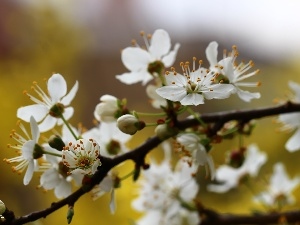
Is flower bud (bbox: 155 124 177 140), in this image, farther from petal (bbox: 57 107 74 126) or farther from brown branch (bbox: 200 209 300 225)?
brown branch (bbox: 200 209 300 225)

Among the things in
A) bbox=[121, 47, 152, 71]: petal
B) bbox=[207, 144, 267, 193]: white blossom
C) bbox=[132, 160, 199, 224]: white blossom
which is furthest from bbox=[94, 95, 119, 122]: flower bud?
bbox=[207, 144, 267, 193]: white blossom

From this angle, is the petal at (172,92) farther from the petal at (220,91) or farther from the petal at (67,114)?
the petal at (67,114)

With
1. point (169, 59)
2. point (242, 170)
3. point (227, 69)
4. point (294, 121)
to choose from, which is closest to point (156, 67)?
point (169, 59)

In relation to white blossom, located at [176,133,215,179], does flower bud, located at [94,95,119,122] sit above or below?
above

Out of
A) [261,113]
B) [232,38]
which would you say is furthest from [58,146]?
[232,38]

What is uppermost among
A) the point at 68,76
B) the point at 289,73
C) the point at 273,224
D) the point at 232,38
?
the point at 273,224

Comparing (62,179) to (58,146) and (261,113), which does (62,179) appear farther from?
(261,113)
